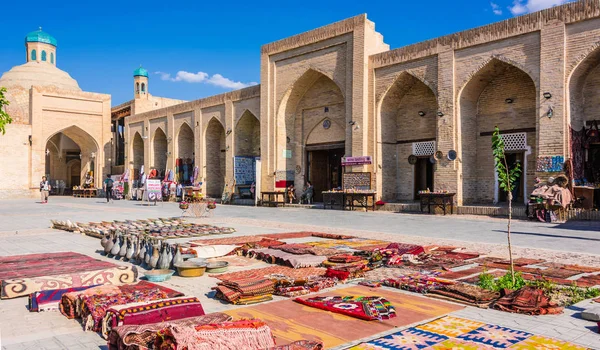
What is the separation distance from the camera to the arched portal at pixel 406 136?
1791 centimetres

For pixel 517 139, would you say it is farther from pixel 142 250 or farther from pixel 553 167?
pixel 142 250

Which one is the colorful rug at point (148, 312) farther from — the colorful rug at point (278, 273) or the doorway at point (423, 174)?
the doorway at point (423, 174)

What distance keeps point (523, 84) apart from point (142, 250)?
1320cm

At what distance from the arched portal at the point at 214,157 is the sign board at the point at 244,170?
3080mm

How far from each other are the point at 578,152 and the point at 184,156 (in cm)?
2198

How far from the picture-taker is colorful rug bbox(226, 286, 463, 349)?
373 centimetres

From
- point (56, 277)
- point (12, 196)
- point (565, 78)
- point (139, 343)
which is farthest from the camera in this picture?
point (12, 196)

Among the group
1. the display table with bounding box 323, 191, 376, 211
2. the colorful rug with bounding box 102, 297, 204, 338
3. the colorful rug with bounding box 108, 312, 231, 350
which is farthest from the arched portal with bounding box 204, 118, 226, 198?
the colorful rug with bounding box 108, 312, 231, 350

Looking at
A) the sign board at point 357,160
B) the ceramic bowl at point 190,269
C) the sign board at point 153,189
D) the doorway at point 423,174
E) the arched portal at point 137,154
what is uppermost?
the arched portal at point 137,154

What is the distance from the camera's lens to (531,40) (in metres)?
14.0

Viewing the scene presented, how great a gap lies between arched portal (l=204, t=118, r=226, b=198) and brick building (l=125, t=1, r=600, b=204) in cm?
92

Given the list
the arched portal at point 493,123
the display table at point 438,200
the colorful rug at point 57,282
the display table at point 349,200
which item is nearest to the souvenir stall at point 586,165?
the arched portal at point 493,123

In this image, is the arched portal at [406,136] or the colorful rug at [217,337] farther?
the arched portal at [406,136]

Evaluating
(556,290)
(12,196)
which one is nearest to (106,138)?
(12,196)
